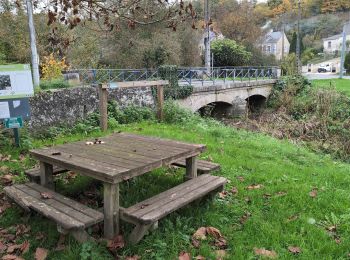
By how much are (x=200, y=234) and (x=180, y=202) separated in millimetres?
399

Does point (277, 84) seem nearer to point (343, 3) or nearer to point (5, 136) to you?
point (5, 136)

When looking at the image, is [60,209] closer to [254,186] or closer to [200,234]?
[200,234]

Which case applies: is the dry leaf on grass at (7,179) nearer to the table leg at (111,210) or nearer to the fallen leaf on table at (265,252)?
the table leg at (111,210)

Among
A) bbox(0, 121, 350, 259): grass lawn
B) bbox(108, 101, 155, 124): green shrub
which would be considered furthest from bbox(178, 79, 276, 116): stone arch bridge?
bbox(0, 121, 350, 259): grass lawn

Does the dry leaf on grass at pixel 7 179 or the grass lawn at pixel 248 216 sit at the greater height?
the dry leaf on grass at pixel 7 179

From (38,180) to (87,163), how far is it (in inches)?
48.8

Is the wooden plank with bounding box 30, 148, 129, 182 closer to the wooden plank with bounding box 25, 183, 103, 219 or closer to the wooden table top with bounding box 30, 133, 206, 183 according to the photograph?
the wooden table top with bounding box 30, 133, 206, 183

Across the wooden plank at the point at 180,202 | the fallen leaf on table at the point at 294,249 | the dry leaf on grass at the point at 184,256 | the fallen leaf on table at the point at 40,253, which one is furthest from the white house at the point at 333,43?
the fallen leaf on table at the point at 40,253

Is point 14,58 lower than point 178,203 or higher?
higher

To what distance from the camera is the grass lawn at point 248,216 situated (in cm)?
329

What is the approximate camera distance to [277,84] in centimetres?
2331

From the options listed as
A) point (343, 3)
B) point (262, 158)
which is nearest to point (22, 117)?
point (262, 158)

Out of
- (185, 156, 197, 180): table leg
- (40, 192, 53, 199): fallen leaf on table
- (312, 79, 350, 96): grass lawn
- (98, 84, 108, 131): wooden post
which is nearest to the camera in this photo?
(40, 192, 53, 199): fallen leaf on table

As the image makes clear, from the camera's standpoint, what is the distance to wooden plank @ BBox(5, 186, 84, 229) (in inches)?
117
